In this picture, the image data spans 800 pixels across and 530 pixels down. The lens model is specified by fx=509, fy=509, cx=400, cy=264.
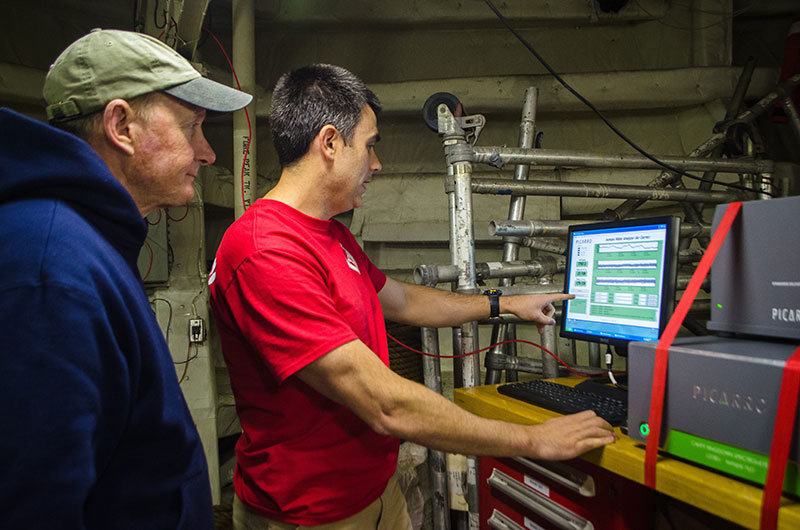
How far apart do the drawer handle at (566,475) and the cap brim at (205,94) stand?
1.06 meters

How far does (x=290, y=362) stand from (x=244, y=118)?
6.61 ft

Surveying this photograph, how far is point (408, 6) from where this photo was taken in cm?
306

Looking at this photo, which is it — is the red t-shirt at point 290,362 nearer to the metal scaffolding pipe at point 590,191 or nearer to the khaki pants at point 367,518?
the khaki pants at point 367,518

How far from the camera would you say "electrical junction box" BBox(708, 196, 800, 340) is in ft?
2.82

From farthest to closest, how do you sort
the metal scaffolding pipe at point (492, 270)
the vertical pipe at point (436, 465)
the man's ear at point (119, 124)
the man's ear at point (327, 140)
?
the vertical pipe at point (436, 465) < the metal scaffolding pipe at point (492, 270) < the man's ear at point (327, 140) < the man's ear at point (119, 124)

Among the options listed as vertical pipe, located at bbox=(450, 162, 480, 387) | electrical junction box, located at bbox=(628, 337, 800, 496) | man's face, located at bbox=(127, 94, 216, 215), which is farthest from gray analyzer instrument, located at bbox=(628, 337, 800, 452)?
man's face, located at bbox=(127, 94, 216, 215)

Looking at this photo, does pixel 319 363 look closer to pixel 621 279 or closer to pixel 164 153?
pixel 164 153

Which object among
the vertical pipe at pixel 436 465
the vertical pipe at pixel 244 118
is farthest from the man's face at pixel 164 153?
the vertical pipe at pixel 244 118

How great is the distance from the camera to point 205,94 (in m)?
0.92

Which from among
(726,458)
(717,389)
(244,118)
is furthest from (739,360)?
(244,118)

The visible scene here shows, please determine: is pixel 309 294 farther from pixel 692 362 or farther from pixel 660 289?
pixel 660 289

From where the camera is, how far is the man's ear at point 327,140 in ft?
4.14

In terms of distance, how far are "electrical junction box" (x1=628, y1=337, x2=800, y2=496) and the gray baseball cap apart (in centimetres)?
96

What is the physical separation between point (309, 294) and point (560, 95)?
248 centimetres
